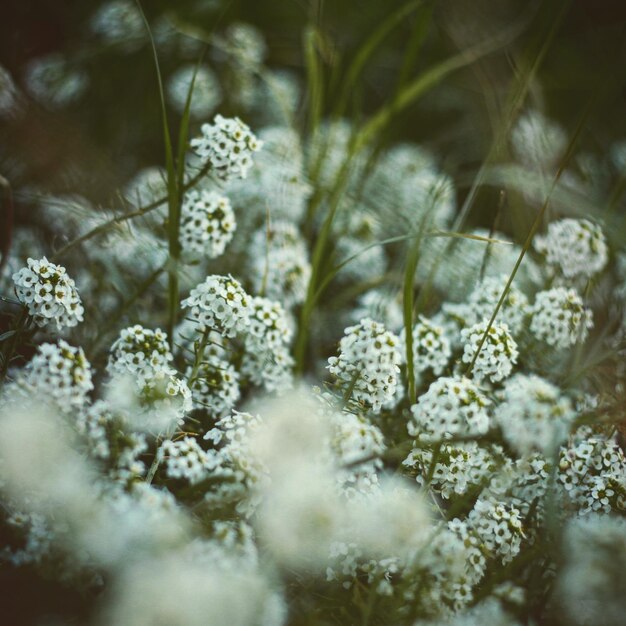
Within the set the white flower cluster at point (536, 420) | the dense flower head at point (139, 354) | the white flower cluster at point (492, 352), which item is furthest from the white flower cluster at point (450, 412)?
the dense flower head at point (139, 354)

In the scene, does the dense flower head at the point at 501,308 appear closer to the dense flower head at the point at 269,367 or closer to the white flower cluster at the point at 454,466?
the white flower cluster at the point at 454,466

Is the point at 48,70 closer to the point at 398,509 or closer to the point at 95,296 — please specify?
the point at 95,296

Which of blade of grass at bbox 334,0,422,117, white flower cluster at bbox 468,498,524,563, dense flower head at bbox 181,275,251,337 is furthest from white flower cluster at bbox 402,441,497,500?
blade of grass at bbox 334,0,422,117

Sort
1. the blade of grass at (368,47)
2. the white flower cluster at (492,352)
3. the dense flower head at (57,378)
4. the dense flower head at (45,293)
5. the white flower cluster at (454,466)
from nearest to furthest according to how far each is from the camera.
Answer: the dense flower head at (57,378), the dense flower head at (45,293), the white flower cluster at (454,466), the white flower cluster at (492,352), the blade of grass at (368,47)

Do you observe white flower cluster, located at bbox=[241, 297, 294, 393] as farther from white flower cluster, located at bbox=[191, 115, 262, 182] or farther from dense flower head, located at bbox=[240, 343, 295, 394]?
white flower cluster, located at bbox=[191, 115, 262, 182]

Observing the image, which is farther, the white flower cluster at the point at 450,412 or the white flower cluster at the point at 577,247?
the white flower cluster at the point at 577,247

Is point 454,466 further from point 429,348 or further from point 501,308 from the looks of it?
point 501,308

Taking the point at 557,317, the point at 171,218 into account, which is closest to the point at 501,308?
the point at 557,317
